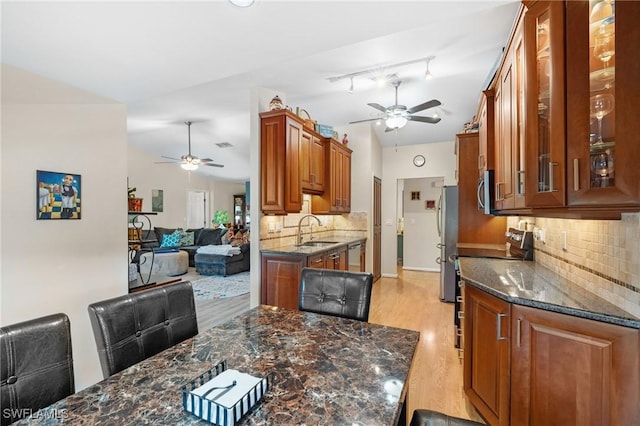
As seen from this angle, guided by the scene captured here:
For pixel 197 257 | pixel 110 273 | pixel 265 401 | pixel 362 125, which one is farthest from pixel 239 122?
pixel 265 401

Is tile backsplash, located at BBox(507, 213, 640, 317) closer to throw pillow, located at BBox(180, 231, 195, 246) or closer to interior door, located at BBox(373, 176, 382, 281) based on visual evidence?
interior door, located at BBox(373, 176, 382, 281)

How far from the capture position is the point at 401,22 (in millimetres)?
1541

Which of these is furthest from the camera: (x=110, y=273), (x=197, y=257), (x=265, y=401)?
(x=197, y=257)

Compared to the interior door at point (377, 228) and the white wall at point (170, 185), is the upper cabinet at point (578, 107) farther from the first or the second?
the white wall at point (170, 185)

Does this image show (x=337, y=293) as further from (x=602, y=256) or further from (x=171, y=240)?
(x=171, y=240)

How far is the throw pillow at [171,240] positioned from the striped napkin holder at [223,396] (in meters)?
7.61

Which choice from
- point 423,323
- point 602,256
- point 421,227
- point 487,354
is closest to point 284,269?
point 423,323

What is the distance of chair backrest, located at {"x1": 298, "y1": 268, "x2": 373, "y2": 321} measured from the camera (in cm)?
168

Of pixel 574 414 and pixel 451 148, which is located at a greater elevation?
pixel 451 148

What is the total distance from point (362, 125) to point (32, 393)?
17.5ft

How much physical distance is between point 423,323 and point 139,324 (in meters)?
3.29

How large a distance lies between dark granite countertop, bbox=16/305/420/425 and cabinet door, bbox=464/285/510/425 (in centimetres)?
60

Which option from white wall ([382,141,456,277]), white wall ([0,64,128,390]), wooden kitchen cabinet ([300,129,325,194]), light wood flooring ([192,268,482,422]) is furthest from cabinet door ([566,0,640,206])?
white wall ([382,141,456,277])

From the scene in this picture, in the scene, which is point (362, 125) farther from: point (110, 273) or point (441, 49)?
point (110, 273)
